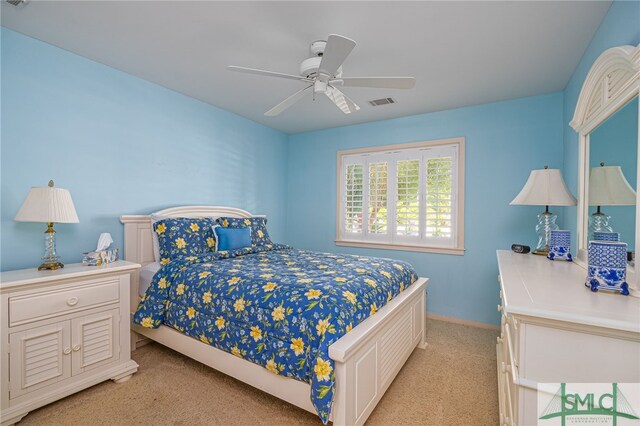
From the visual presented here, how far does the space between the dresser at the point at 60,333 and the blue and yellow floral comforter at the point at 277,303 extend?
0.28m

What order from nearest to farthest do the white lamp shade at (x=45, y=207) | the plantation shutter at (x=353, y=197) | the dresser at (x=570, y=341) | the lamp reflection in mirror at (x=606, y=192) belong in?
1. the dresser at (x=570, y=341)
2. the lamp reflection in mirror at (x=606, y=192)
3. the white lamp shade at (x=45, y=207)
4. the plantation shutter at (x=353, y=197)

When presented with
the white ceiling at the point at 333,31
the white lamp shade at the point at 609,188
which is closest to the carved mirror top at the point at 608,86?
the white lamp shade at the point at 609,188

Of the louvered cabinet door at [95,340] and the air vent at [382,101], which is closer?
the louvered cabinet door at [95,340]

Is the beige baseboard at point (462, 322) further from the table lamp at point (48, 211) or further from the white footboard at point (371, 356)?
the table lamp at point (48, 211)

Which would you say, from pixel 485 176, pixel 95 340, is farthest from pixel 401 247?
pixel 95 340

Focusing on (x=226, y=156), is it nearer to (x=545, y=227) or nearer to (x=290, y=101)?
(x=290, y=101)

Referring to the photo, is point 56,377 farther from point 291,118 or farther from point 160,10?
point 291,118

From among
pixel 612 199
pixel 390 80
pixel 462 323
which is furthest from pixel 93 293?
pixel 462 323

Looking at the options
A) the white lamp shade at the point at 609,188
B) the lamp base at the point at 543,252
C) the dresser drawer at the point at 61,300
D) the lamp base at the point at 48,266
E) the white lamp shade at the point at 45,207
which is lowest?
the dresser drawer at the point at 61,300

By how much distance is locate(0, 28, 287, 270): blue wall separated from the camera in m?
2.21

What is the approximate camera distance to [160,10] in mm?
1938

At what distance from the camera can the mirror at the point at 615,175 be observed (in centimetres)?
139

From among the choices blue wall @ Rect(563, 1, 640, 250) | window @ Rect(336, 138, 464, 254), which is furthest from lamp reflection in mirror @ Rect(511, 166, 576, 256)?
window @ Rect(336, 138, 464, 254)

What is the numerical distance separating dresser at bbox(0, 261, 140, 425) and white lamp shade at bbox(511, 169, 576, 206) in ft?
10.7
